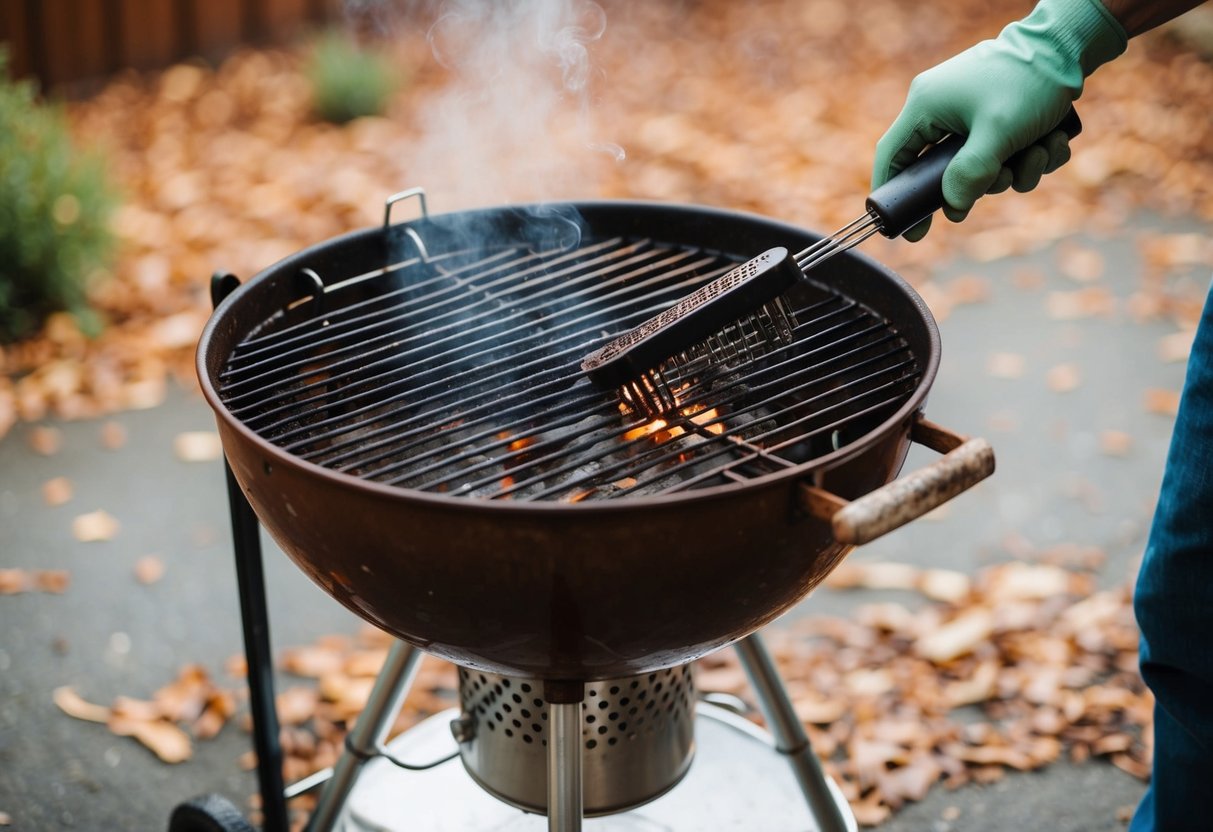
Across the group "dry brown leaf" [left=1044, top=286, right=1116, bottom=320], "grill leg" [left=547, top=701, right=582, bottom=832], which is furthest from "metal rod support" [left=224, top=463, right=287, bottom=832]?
"dry brown leaf" [left=1044, top=286, right=1116, bottom=320]

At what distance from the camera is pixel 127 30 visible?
21.1ft

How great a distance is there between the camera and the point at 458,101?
6805 millimetres

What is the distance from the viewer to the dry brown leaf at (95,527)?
338 cm

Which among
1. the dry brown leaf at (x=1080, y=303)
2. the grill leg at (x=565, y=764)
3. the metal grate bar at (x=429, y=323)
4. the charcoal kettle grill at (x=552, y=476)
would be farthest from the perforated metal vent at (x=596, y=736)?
the dry brown leaf at (x=1080, y=303)

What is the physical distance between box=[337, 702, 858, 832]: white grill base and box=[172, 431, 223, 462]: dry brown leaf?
1647mm

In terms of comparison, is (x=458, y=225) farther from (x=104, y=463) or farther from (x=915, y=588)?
(x=104, y=463)

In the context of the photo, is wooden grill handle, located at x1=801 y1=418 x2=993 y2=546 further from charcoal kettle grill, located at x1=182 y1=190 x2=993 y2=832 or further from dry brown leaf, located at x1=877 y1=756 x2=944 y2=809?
dry brown leaf, located at x1=877 y1=756 x2=944 y2=809

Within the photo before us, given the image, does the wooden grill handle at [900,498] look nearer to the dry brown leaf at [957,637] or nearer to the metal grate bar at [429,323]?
the metal grate bar at [429,323]

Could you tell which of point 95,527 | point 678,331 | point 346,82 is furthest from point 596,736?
point 346,82

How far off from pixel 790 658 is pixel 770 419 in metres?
1.44

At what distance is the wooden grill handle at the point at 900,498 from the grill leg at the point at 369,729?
3.22ft

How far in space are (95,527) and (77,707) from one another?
31.3 inches

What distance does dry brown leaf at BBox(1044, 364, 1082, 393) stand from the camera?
4.18 metres

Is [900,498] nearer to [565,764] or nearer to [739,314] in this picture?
[739,314]
